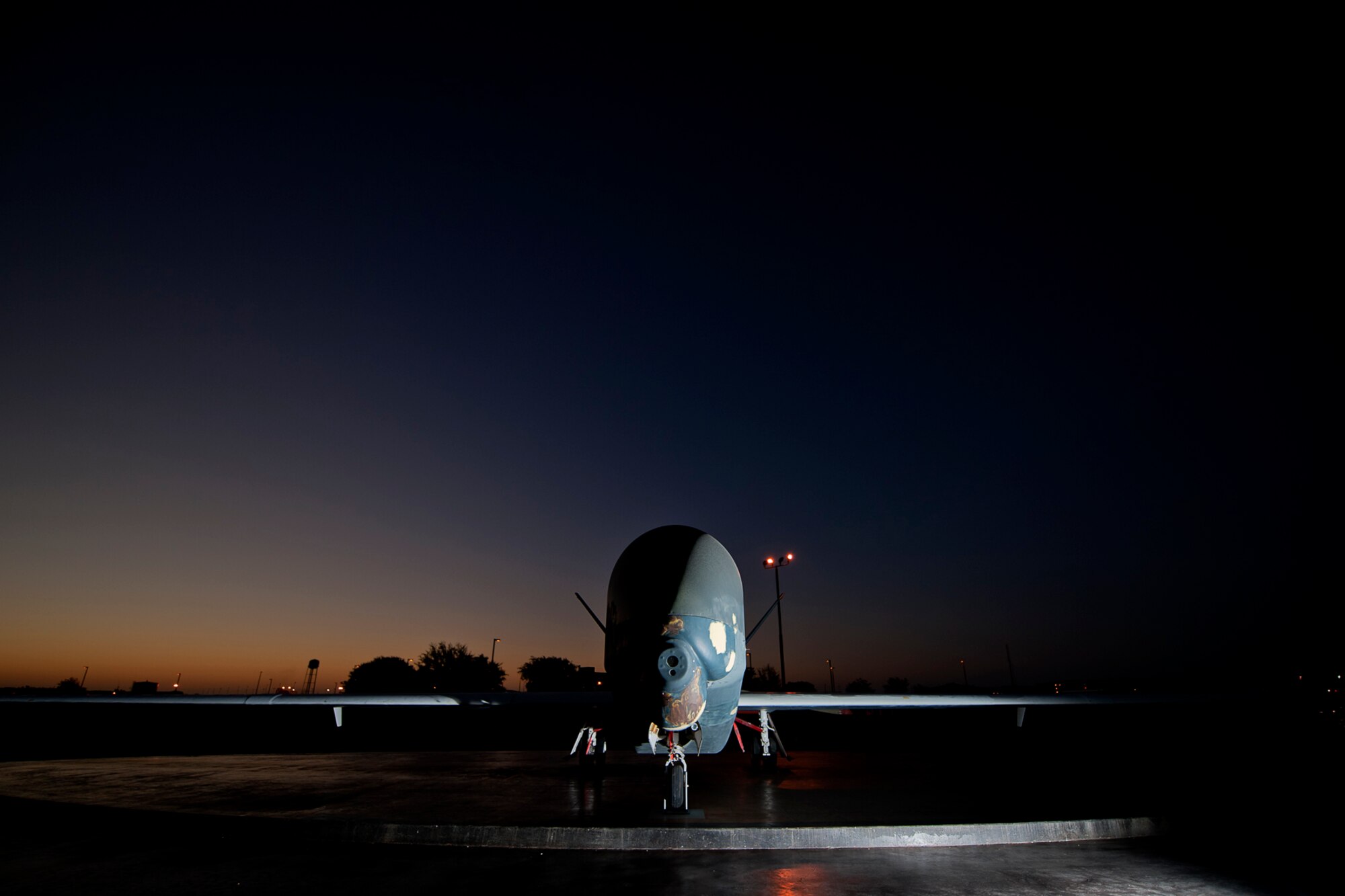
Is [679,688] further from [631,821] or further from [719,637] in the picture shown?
[631,821]

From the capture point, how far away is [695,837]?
7.63 meters

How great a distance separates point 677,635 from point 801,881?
306 centimetres

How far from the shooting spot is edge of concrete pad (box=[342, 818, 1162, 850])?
758 cm

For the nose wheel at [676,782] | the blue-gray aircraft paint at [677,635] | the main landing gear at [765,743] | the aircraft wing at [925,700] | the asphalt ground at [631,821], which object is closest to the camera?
the asphalt ground at [631,821]

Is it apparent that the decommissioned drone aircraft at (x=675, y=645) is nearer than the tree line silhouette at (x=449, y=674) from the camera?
Yes

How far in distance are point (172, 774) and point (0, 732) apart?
1385 inches

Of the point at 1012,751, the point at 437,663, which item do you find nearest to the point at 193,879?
the point at 1012,751

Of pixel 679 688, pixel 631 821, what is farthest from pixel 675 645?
pixel 631 821

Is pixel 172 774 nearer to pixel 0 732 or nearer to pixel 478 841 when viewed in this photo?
pixel 478 841

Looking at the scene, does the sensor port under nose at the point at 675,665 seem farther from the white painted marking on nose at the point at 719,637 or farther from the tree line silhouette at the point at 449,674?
the tree line silhouette at the point at 449,674

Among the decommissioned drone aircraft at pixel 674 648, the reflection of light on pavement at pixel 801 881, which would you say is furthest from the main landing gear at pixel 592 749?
the reflection of light on pavement at pixel 801 881

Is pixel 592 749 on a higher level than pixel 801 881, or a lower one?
lower

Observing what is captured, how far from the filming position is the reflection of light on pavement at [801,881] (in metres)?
5.91

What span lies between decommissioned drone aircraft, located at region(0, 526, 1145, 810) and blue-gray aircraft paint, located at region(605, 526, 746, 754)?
0.01m
